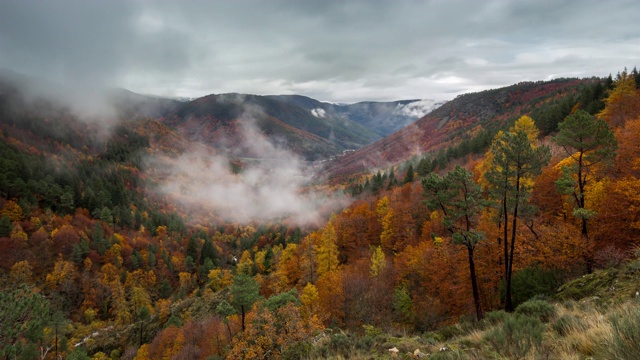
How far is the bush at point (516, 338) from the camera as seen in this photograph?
7.20m

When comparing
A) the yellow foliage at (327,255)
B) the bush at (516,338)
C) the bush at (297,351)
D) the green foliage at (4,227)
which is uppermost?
the bush at (516,338)

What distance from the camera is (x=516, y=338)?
8.07 meters

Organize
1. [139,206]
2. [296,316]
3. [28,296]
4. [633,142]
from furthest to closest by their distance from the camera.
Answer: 1. [139,206]
2. [633,142]
3. [28,296]
4. [296,316]

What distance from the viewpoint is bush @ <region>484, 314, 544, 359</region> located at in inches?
284

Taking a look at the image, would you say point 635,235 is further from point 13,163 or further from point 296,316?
point 13,163

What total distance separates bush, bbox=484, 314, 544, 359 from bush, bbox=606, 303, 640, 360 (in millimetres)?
1564

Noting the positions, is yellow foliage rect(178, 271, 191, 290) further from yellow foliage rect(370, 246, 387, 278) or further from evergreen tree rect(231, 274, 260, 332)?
yellow foliage rect(370, 246, 387, 278)

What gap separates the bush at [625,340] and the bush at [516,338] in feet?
5.13

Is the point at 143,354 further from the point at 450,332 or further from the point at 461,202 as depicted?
the point at 461,202

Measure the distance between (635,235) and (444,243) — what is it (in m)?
13.6

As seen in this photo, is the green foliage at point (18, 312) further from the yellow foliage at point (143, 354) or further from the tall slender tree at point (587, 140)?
the tall slender tree at point (587, 140)

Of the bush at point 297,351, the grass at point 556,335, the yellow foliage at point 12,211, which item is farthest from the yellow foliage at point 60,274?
the grass at point 556,335

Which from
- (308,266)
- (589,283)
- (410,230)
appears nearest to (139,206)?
(308,266)

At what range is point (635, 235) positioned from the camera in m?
20.3
